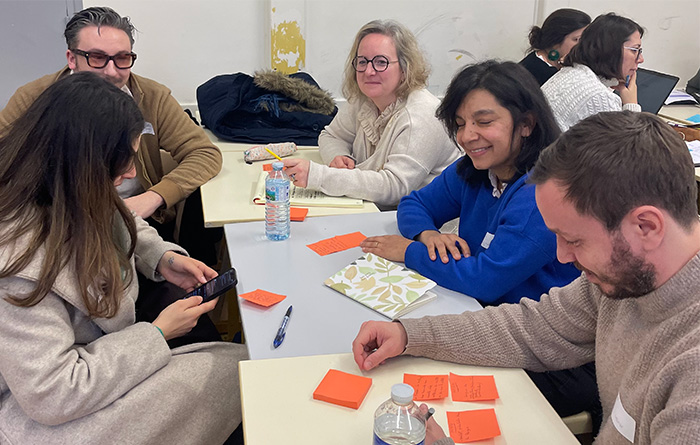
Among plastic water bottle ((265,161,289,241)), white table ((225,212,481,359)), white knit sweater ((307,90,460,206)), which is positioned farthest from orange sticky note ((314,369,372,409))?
white knit sweater ((307,90,460,206))

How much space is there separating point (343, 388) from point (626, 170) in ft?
2.17

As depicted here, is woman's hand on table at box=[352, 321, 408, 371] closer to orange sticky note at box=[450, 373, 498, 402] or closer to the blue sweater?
orange sticky note at box=[450, 373, 498, 402]

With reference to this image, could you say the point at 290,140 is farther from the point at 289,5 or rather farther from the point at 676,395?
the point at 676,395

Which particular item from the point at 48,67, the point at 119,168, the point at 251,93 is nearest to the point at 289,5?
the point at 251,93

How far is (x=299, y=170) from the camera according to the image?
7.74ft

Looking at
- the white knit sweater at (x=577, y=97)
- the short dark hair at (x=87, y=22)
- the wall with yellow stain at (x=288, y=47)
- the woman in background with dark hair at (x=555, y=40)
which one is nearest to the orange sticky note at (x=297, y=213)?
the short dark hair at (x=87, y=22)

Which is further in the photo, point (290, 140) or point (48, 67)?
point (48, 67)

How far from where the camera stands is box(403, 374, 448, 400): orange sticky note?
47.8 inches

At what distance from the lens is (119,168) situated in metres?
1.43

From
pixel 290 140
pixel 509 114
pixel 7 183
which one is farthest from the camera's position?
pixel 290 140

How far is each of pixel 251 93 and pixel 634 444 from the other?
2.65 meters

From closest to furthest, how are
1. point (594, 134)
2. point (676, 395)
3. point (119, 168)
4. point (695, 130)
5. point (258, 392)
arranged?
point (676, 395), point (594, 134), point (258, 392), point (119, 168), point (695, 130)

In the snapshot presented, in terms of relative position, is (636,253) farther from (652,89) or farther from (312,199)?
(652,89)

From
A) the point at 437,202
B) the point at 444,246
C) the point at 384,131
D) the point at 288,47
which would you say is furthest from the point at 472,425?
the point at 288,47
